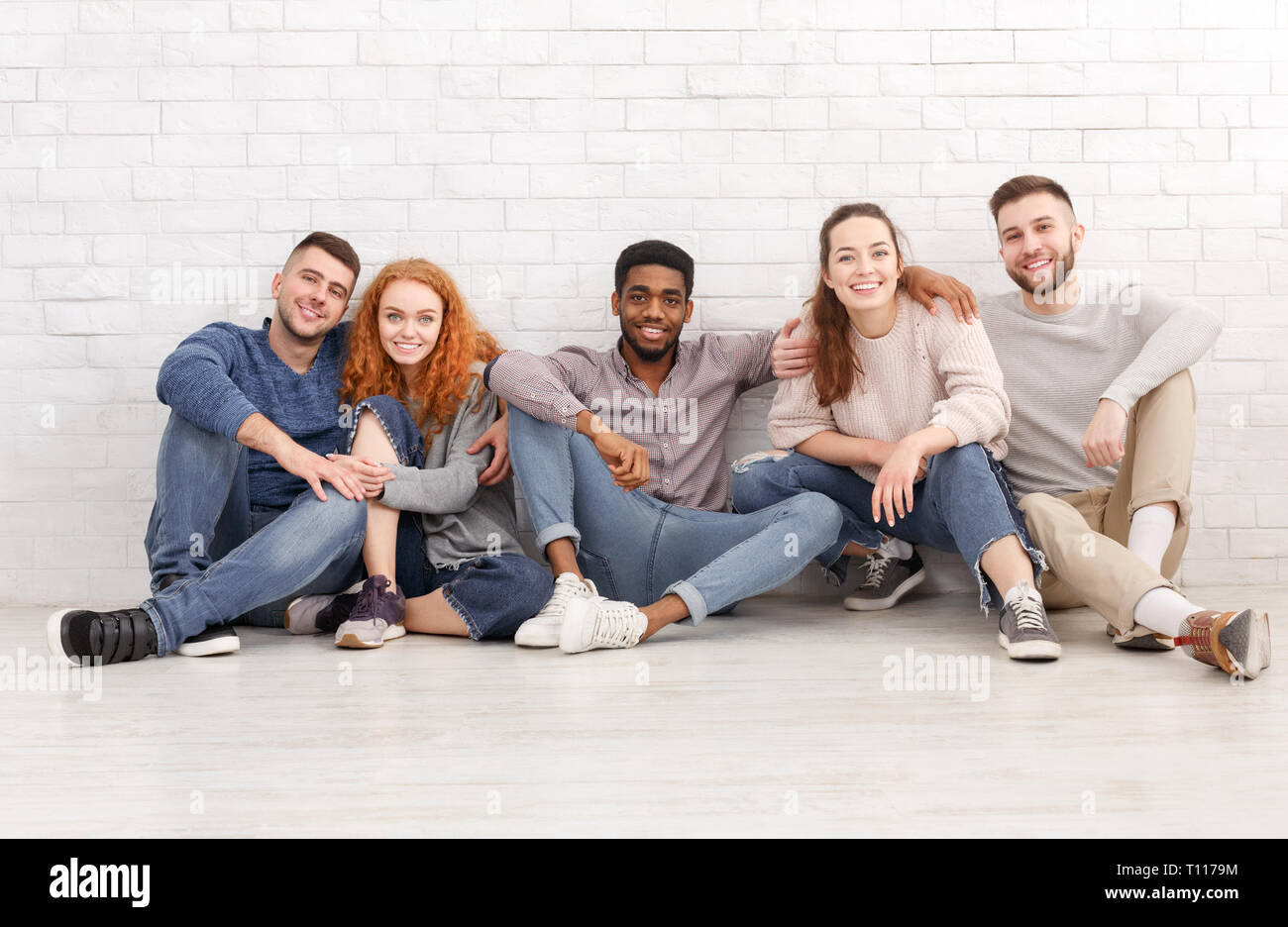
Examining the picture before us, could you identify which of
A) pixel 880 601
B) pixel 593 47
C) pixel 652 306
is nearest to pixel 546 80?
pixel 593 47

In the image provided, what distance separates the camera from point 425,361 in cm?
251

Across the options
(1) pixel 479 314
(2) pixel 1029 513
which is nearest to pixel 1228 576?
(2) pixel 1029 513

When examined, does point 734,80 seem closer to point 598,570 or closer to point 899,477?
point 899,477

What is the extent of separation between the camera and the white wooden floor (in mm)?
1155

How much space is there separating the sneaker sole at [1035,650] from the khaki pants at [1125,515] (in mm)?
158

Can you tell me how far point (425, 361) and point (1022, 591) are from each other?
1528 mm

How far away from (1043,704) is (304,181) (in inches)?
92.8

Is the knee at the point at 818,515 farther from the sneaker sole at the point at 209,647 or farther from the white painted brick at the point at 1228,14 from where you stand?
the white painted brick at the point at 1228,14

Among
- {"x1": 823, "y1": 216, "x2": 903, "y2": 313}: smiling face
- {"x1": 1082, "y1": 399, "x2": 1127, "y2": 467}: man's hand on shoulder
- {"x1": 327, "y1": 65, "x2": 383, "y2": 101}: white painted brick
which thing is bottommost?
{"x1": 1082, "y1": 399, "x2": 1127, "y2": 467}: man's hand on shoulder

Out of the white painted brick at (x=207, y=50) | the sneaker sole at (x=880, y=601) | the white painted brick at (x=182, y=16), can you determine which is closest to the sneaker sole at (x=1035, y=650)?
the sneaker sole at (x=880, y=601)

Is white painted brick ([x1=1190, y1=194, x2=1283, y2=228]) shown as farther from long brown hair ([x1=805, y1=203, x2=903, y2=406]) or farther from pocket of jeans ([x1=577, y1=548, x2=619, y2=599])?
pocket of jeans ([x1=577, y1=548, x2=619, y2=599])

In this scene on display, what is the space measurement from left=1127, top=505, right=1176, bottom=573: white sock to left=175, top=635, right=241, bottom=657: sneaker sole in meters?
1.94

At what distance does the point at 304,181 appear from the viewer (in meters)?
2.80

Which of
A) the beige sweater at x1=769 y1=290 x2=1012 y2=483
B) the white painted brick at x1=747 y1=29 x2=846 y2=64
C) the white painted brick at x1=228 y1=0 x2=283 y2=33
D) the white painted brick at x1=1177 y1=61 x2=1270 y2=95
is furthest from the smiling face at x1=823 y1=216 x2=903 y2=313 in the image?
the white painted brick at x1=228 y1=0 x2=283 y2=33
